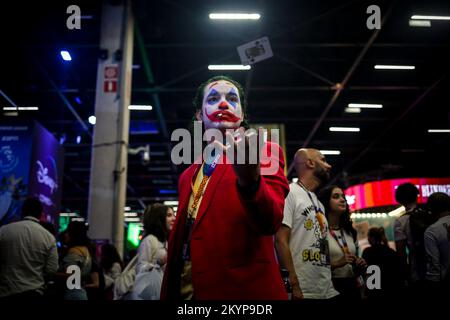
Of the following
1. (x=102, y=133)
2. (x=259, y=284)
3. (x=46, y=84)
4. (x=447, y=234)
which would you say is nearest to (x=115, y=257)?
(x=102, y=133)

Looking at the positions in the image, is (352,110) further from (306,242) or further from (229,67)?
(306,242)

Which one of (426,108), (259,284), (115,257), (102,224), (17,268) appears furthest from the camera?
(426,108)

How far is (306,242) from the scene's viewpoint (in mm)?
2695

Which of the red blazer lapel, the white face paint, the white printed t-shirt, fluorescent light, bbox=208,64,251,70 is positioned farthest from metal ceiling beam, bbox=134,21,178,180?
the red blazer lapel

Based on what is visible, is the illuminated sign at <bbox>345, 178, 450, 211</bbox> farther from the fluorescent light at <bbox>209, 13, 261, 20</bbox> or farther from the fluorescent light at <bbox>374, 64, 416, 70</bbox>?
the fluorescent light at <bbox>374, 64, 416, 70</bbox>

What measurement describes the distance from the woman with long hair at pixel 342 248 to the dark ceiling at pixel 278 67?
13.4 feet

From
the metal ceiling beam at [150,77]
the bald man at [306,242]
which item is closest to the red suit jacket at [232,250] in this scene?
the bald man at [306,242]

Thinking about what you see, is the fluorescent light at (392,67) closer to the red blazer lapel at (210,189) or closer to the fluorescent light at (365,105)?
the fluorescent light at (365,105)

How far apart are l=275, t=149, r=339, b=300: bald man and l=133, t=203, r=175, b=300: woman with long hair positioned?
1112 mm

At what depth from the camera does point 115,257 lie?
18.3 feet

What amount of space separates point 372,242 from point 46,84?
906cm

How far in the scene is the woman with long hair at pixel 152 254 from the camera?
3.52m

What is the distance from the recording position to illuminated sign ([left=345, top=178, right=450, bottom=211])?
4.23 m

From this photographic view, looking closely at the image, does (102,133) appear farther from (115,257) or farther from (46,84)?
(46,84)
